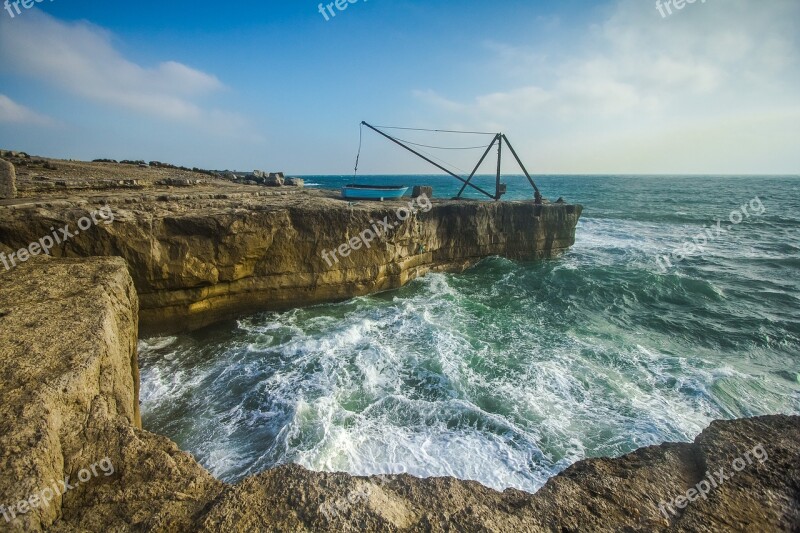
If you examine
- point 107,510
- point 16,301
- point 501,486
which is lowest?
point 501,486

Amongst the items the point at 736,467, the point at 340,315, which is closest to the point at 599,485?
the point at 736,467

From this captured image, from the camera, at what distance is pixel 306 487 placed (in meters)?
2.90

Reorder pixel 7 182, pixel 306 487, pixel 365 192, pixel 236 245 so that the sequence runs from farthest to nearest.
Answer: pixel 365 192 → pixel 236 245 → pixel 7 182 → pixel 306 487

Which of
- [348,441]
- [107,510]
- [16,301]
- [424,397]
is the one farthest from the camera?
[424,397]

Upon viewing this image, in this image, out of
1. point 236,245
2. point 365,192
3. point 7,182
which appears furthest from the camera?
point 365,192

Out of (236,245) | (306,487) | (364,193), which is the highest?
(364,193)

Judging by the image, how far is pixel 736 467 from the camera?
Result: 3186 mm

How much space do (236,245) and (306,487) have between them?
7.94 meters

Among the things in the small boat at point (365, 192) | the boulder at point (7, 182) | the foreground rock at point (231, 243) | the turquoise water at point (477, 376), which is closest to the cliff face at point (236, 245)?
the foreground rock at point (231, 243)

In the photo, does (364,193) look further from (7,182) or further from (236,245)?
(7,182)

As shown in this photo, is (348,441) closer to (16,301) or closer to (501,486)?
(501,486)

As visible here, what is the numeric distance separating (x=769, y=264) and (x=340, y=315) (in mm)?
20493

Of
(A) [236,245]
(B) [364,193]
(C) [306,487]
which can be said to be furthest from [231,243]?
(C) [306,487]

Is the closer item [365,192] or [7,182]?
[7,182]
